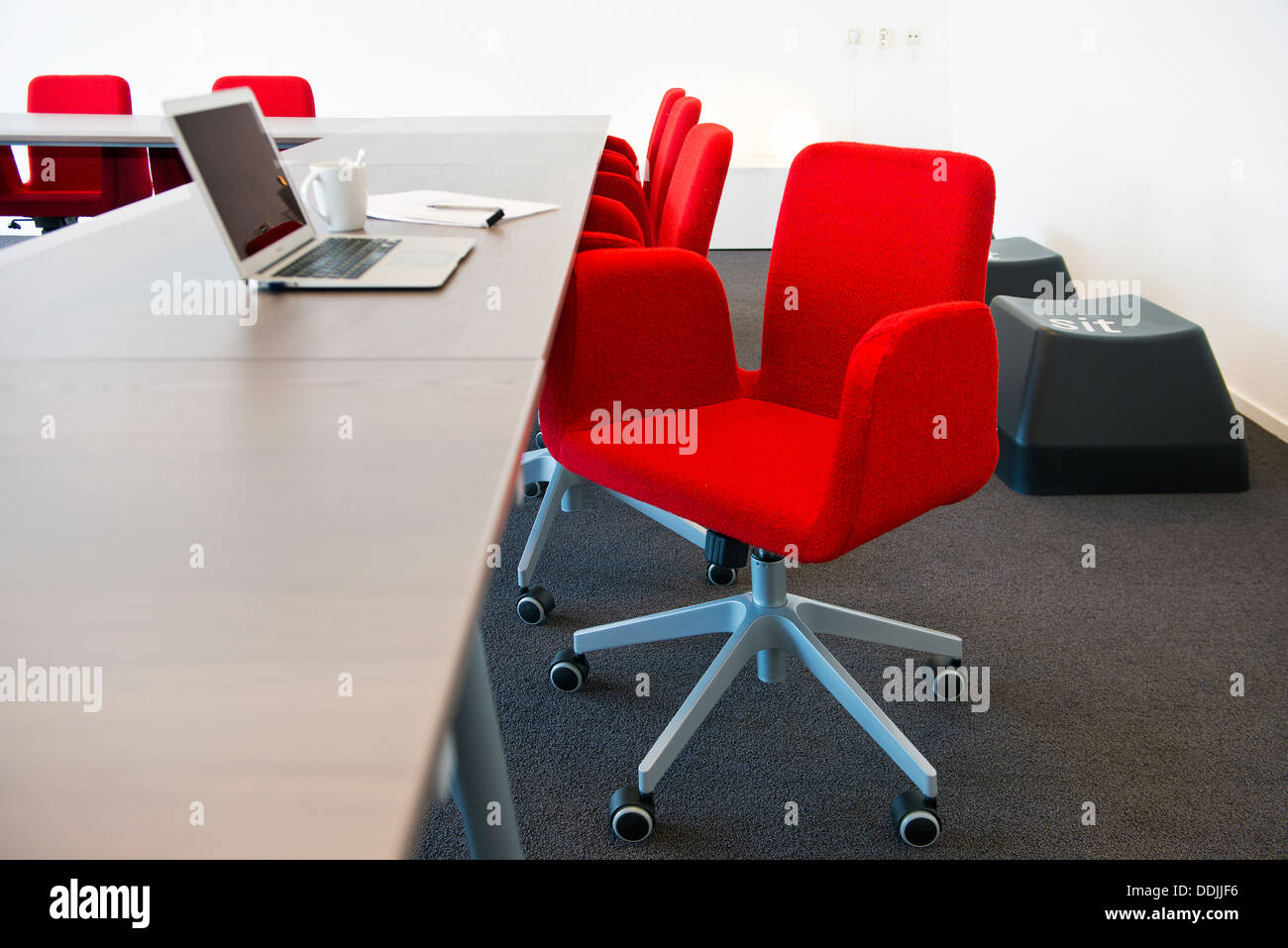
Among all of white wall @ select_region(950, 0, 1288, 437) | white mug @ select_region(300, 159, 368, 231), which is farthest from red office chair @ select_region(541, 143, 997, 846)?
white wall @ select_region(950, 0, 1288, 437)

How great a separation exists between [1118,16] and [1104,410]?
1785 millimetres

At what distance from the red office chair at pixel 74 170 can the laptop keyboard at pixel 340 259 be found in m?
2.90

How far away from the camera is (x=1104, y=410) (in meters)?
2.45

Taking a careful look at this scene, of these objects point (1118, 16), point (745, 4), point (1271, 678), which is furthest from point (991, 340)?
point (745, 4)

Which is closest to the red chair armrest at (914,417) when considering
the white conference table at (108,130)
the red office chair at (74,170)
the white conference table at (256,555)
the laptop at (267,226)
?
the white conference table at (256,555)

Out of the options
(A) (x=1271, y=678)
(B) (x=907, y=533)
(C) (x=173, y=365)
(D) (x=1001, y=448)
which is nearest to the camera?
(C) (x=173, y=365)

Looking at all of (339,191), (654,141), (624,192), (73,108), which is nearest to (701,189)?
(624,192)

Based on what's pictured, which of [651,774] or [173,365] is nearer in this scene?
[173,365]

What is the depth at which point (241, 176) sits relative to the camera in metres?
1.41

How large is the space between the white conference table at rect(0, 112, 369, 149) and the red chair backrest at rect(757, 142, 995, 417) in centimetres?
201

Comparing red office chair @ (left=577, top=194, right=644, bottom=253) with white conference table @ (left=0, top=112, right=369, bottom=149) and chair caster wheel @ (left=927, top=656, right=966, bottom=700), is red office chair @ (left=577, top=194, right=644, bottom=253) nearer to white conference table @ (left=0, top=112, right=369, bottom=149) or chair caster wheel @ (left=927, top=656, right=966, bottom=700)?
chair caster wheel @ (left=927, top=656, right=966, bottom=700)
